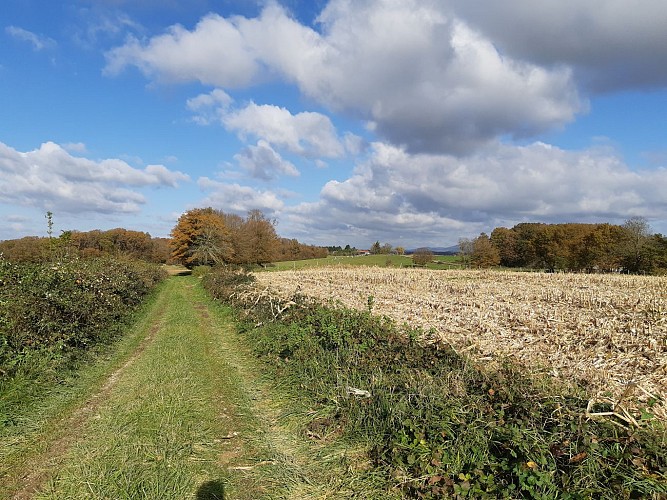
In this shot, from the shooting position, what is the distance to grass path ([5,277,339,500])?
167 inches

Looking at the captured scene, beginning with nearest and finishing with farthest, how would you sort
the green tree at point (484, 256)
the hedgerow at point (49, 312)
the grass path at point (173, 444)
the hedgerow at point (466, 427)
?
1. the hedgerow at point (466, 427)
2. the grass path at point (173, 444)
3. the hedgerow at point (49, 312)
4. the green tree at point (484, 256)

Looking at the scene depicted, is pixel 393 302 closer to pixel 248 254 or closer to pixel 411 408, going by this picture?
pixel 411 408

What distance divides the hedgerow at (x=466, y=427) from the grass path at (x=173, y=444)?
2.63 feet

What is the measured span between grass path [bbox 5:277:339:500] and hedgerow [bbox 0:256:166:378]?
173 cm

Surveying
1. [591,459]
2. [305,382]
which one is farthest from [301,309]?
[591,459]

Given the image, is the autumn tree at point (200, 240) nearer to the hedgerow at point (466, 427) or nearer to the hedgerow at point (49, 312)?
the hedgerow at point (49, 312)

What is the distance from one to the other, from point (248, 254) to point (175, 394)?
56.3 m

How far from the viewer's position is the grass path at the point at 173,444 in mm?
4246

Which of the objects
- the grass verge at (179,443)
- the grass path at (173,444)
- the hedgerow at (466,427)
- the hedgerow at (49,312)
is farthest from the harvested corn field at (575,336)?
the hedgerow at (49,312)

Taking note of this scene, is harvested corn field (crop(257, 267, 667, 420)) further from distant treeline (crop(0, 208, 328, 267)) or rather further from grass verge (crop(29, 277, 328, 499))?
distant treeline (crop(0, 208, 328, 267))

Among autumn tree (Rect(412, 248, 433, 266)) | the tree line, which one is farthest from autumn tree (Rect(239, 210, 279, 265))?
autumn tree (Rect(412, 248, 433, 266))

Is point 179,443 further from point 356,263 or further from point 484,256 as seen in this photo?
point 484,256

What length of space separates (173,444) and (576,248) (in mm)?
76891

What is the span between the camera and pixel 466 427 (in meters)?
4.53
